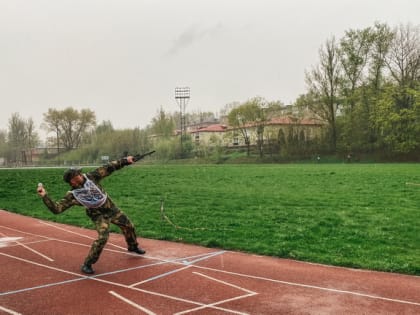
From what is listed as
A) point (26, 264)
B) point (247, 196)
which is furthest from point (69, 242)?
point (247, 196)

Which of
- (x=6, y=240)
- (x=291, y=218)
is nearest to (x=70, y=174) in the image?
(x=6, y=240)

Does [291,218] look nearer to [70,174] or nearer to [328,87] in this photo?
[70,174]

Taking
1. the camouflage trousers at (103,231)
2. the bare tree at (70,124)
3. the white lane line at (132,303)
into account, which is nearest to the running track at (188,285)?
the white lane line at (132,303)

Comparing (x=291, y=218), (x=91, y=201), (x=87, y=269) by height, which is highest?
(x=91, y=201)

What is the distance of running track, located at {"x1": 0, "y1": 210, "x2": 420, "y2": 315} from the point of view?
5.80 metres

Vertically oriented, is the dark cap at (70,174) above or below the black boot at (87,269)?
above

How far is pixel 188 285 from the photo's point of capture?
22.2ft

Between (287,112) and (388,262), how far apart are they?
207 feet

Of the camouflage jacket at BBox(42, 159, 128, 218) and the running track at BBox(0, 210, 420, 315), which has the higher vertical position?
the camouflage jacket at BBox(42, 159, 128, 218)

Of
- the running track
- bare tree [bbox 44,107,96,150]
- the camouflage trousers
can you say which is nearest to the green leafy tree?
the running track

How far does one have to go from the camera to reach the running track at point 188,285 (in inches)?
229

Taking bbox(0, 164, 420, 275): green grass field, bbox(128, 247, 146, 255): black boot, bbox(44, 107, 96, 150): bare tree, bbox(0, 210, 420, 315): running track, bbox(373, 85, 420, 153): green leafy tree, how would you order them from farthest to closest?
1. bbox(44, 107, 96, 150): bare tree
2. bbox(373, 85, 420, 153): green leafy tree
3. bbox(0, 164, 420, 275): green grass field
4. bbox(128, 247, 146, 255): black boot
5. bbox(0, 210, 420, 315): running track

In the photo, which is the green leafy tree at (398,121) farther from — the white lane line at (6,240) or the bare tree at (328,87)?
the white lane line at (6,240)

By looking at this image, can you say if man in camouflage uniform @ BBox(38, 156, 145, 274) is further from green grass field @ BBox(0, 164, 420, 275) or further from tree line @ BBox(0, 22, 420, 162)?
tree line @ BBox(0, 22, 420, 162)
